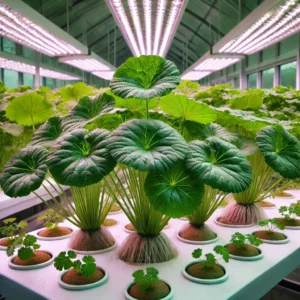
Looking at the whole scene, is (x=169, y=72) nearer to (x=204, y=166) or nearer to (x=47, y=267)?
(x=204, y=166)

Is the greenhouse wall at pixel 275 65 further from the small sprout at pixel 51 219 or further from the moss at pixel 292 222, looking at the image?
the small sprout at pixel 51 219

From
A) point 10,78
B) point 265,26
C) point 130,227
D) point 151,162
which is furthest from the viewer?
point 10,78

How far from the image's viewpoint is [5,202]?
6.61 feet

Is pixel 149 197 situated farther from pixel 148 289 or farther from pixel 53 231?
pixel 53 231

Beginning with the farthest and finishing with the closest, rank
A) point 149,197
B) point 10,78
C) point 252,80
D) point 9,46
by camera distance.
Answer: point 252,80, point 10,78, point 9,46, point 149,197

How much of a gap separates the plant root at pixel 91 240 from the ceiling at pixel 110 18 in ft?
14.0

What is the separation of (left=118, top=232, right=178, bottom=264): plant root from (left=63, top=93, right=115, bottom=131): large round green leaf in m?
0.51

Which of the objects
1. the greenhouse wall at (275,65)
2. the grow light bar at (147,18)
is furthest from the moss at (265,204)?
the greenhouse wall at (275,65)

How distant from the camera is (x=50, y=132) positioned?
1.41 metres

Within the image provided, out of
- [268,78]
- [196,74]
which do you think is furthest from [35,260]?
[196,74]

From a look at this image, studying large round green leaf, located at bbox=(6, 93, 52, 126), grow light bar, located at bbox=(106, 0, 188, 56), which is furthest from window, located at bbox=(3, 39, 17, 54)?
large round green leaf, located at bbox=(6, 93, 52, 126)

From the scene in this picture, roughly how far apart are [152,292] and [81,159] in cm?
46

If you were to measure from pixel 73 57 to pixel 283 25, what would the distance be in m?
3.16

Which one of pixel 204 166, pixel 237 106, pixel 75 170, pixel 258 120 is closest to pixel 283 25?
pixel 237 106
